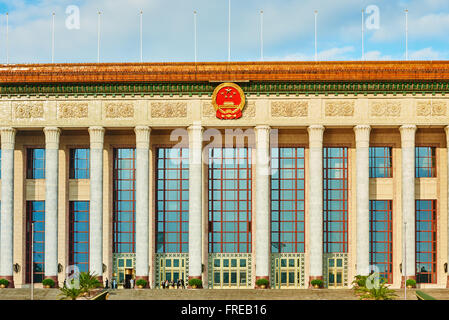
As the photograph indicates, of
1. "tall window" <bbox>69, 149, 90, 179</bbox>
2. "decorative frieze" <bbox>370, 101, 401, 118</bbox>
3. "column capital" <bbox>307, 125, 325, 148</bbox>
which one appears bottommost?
"tall window" <bbox>69, 149, 90, 179</bbox>

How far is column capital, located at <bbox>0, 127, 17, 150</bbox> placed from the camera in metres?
42.1

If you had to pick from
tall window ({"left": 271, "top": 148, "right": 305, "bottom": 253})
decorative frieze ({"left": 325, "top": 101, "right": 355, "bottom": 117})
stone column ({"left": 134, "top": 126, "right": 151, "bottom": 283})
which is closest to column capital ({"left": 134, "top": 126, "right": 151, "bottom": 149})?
stone column ({"left": 134, "top": 126, "right": 151, "bottom": 283})

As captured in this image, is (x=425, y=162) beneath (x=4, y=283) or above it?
above

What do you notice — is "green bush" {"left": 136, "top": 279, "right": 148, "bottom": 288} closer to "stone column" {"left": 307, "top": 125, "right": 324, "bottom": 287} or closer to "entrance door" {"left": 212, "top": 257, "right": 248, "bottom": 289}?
"entrance door" {"left": 212, "top": 257, "right": 248, "bottom": 289}

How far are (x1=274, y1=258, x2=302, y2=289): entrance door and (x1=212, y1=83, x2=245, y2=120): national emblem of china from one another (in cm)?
1340

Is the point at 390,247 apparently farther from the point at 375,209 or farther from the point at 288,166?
the point at 288,166

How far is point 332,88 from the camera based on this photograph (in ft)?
136

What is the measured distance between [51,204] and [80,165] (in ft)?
15.4

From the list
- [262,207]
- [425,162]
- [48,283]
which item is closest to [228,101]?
[262,207]

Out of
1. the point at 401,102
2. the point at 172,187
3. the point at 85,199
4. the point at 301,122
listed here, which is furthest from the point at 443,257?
the point at 85,199

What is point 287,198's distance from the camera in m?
44.4

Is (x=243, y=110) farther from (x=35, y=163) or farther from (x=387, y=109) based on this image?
(x=35, y=163)

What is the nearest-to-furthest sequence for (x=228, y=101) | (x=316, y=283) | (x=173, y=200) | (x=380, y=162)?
1. (x=316, y=283)
2. (x=228, y=101)
3. (x=380, y=162)
4. (x=173, y=200)

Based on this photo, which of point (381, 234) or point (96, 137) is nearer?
point (96, 137)
